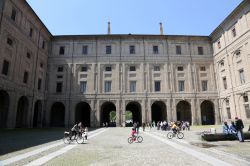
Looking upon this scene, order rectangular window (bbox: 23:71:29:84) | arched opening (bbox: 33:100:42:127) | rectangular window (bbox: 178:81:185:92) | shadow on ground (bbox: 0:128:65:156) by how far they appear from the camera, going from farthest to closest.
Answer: rectangular window (bbox: 178:81:185:92), arched opening (bbox: 33:100:42:127), rectangular window (bbox: 23:71:29:84), shadow on ground (bbox: 0:128:65:156)

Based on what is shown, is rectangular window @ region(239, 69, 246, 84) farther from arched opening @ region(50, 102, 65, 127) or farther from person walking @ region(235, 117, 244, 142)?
arched opening @ region(50, 102, 65, 127)

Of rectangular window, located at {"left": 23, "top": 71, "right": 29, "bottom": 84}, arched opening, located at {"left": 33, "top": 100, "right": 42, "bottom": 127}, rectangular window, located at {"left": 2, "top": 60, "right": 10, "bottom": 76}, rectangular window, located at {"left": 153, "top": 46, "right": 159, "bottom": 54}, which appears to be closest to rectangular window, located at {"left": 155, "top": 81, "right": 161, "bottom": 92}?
rectangular window, located at {"left": 153, "top": 46, "right": 159, "bottom": 54}

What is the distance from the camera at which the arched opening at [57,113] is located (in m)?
34.8

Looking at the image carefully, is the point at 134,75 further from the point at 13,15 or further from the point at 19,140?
the point at 19,140

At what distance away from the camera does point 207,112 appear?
114ft

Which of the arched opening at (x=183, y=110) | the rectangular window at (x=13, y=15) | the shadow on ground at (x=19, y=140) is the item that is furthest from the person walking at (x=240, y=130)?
the rectangular window at (x=13, y=15)

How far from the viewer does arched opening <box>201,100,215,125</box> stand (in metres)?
34.2

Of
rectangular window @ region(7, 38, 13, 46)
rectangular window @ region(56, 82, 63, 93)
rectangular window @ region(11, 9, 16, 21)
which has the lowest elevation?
rectangular window @ region(56, 82, 63, 93)

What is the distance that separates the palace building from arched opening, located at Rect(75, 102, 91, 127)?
180 millimetres

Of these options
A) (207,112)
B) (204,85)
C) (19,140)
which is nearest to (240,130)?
(19,140)

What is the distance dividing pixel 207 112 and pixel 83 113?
854 inches

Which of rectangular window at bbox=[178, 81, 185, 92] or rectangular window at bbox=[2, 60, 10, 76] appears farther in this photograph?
rectangular window at bbox=[178, 81, 185, 92]

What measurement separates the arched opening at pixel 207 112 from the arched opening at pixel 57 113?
77.3ft

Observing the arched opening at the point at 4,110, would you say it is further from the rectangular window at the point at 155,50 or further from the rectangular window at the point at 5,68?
the rectangular window at the point at 155,50
